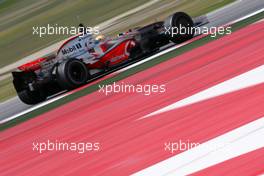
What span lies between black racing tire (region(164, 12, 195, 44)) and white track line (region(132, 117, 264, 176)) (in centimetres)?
853

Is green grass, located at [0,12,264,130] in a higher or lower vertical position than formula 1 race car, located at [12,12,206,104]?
lower

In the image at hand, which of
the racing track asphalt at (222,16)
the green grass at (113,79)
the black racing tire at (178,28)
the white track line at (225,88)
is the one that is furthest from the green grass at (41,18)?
the white track line at (225,88)

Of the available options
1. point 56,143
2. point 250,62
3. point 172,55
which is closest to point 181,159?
point 56,143

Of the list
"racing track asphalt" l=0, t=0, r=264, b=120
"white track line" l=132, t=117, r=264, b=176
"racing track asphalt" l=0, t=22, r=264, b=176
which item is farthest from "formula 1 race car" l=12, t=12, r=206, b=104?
"white track line" l=132, t=117, r=264, b=176

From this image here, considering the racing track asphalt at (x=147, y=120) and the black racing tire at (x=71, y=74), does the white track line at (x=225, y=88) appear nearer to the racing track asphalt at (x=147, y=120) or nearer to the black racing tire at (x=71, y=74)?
the racing track asphalt at (x=147, y=120)

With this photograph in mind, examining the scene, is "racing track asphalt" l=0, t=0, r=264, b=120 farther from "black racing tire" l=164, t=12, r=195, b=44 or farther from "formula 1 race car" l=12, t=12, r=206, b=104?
"black racing tire" l=164, t=12, r=195, b=44

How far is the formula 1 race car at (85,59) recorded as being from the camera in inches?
558

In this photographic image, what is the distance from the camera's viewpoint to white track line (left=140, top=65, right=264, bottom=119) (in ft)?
27.1

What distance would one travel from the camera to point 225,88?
8.42 metres

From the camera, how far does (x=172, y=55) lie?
44.3 feet

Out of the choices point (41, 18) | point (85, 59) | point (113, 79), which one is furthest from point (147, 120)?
point (41, 18)

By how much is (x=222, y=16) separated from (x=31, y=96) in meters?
6.54

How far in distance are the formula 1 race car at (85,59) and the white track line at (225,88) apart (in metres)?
5.72

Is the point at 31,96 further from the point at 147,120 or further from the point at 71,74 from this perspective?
the point at 147,120
